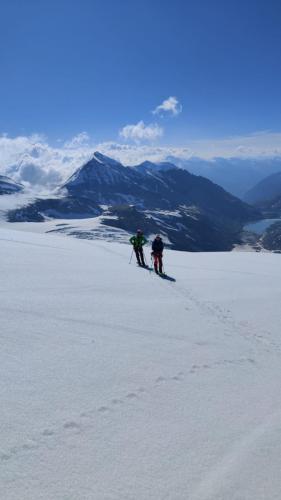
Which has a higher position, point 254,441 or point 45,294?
point 45,294

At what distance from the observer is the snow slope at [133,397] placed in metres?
5.71

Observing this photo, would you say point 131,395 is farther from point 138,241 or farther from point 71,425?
point 138,241

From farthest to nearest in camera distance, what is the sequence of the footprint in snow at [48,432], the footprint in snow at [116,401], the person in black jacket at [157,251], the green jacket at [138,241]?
the green jacket at [138,241], the person in black jacket at [157,251], the footprint in snow at [116,401], the footprint in snow at [48,432]

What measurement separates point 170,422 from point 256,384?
3288 mm

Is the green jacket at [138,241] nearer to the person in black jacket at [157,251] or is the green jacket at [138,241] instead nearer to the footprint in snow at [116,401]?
the person in black jacket at [157,251]

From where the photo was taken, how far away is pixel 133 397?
26.3 feet

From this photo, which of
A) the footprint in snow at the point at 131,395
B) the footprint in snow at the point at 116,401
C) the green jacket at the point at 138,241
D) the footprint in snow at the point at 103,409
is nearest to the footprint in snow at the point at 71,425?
the footprint in snow at the point at 103,409

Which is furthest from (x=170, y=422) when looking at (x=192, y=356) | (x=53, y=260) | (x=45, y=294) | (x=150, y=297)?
(x=53, y=260)

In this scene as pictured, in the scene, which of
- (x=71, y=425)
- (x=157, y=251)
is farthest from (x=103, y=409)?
(x=157, y=251)

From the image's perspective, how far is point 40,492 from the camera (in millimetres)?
5250

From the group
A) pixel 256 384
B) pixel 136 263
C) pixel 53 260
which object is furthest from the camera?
pixel 136 263

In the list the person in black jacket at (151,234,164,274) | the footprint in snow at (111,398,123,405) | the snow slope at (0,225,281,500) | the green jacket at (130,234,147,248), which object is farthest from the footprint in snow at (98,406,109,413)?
the green jacket at (130,234,147,248)

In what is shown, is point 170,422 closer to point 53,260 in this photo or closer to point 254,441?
point 254,441

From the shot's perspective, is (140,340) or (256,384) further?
(140,340)
